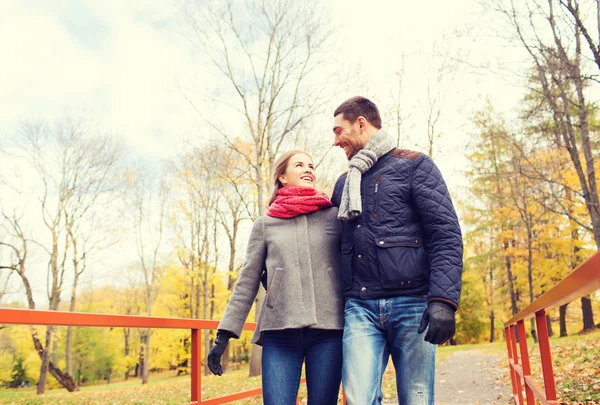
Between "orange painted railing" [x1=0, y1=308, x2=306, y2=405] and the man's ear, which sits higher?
the man's ear

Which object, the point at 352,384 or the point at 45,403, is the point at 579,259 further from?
the point at 352,384

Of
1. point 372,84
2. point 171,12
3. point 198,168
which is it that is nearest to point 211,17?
point 171,12

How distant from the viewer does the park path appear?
705cm

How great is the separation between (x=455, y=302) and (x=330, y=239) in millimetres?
747

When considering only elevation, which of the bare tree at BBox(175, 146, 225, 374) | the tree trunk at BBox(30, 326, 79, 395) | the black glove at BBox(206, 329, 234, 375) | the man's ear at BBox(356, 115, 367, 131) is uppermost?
the bare tree at BBox(175, 146, 225, 374)

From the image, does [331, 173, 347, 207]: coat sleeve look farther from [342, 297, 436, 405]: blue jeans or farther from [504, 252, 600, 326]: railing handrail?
[504, 252, 600, 326]: railing handrail

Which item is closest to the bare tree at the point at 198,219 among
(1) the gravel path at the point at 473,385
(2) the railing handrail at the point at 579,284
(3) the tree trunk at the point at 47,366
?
(3) the tree trunk at the point at 47,366

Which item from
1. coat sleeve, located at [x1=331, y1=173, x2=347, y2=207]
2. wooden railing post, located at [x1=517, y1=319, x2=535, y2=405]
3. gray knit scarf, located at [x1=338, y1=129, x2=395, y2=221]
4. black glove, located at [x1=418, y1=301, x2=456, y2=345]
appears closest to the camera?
black glove, located at [x1=418, y1=301, x2=456, y2=345]

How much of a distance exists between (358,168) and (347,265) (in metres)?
0.46

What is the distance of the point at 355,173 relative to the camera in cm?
226

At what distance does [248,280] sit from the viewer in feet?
8.07

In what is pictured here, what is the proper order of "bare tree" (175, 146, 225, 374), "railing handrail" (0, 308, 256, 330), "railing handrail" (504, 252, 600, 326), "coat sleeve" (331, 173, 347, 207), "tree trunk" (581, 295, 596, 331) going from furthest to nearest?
"bare tree" (175, 146, 225, 374) → "tree trunk" (581, 295, 596, 331) → "coat sleeve" (331, 173, 347, 207) → "railing handrail" (0, 308, 256, 330) → "railing handrail" (504, 252, 600, 326)

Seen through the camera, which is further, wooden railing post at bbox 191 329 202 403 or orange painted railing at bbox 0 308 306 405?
wooden railing post at bbox 191 329 202 403

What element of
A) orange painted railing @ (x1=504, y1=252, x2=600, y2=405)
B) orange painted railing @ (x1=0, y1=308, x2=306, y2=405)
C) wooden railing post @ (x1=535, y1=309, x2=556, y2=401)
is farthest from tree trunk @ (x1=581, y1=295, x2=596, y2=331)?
wooden railing post @ (x1=535, y1=309, x2=556, y2=401)
